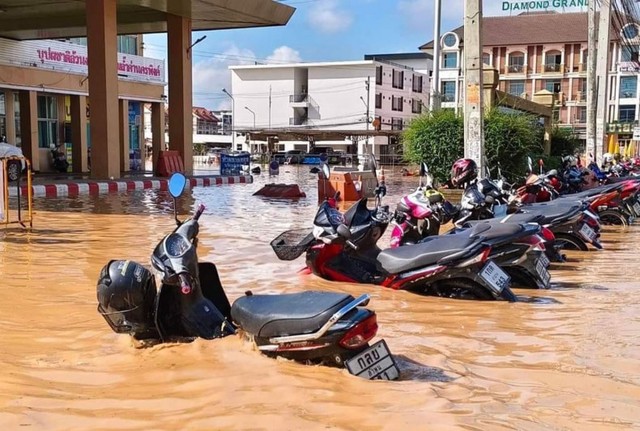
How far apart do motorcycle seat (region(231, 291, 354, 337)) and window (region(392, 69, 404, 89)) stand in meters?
66.8

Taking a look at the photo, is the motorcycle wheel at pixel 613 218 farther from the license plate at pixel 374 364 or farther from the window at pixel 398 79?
the window at pixel 398 79

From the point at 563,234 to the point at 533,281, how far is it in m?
2.59

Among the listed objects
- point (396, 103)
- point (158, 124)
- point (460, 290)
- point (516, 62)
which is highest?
point (516, 62)

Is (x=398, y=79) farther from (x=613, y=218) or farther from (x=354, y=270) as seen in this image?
(x=354, y=270)

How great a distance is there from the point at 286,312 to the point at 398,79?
67.9 meters

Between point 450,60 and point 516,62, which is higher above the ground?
point 450,60

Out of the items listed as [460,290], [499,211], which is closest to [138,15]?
[499,211]

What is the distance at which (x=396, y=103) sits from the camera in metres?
69.1

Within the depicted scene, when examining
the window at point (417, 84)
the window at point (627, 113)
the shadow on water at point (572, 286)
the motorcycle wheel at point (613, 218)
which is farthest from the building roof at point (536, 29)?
the shadow on water at point (572, 286)

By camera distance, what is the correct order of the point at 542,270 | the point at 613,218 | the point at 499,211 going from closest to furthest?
the point at 542,270 < the point at 499,211 < the point at 613,218

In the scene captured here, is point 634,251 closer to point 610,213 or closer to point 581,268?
point 581,268

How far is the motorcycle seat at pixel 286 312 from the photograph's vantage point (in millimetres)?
3477

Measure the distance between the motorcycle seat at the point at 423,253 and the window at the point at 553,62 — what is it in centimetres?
6286

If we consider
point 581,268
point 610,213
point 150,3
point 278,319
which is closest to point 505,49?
point 150,3
